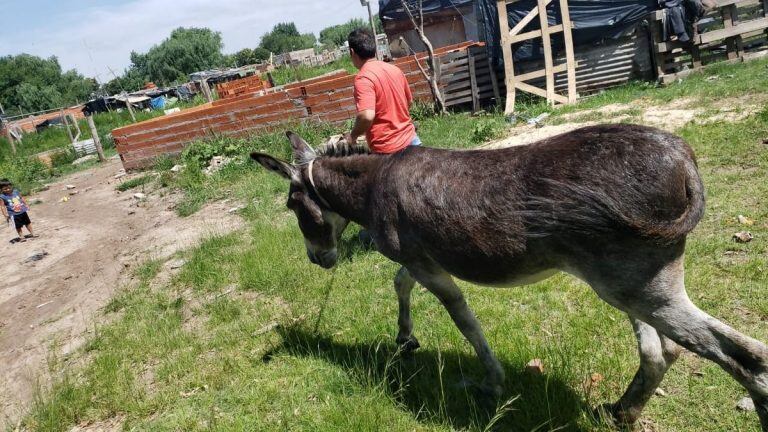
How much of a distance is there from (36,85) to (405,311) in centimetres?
9835

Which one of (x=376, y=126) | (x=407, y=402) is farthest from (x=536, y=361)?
(x=376, y=126)

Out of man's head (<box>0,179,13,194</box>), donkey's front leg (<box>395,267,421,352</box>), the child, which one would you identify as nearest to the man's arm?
donkey's front leg (<box>395,267,421,352</box>)

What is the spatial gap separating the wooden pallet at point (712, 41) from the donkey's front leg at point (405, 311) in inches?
428

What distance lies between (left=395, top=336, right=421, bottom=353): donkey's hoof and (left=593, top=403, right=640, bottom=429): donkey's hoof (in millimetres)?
1563

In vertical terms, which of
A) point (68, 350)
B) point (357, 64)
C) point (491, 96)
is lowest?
point (68, 350)

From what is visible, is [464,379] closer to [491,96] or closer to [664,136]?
[664,136]

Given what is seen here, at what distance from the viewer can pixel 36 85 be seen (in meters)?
81.9

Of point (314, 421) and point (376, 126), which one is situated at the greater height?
point (376, 126)

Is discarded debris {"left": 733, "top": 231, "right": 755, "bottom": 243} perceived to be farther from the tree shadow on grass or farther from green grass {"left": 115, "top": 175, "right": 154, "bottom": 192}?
green grass {"left": 115, "top": 175, "right": 154, "bottom": 192}

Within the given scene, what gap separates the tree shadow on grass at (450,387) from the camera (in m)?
3.19

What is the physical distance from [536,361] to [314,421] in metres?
1.62

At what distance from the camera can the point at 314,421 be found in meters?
3.56

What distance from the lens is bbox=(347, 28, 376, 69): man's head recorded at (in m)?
5.06

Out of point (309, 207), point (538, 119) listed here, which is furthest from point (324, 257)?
point (538, 119)
